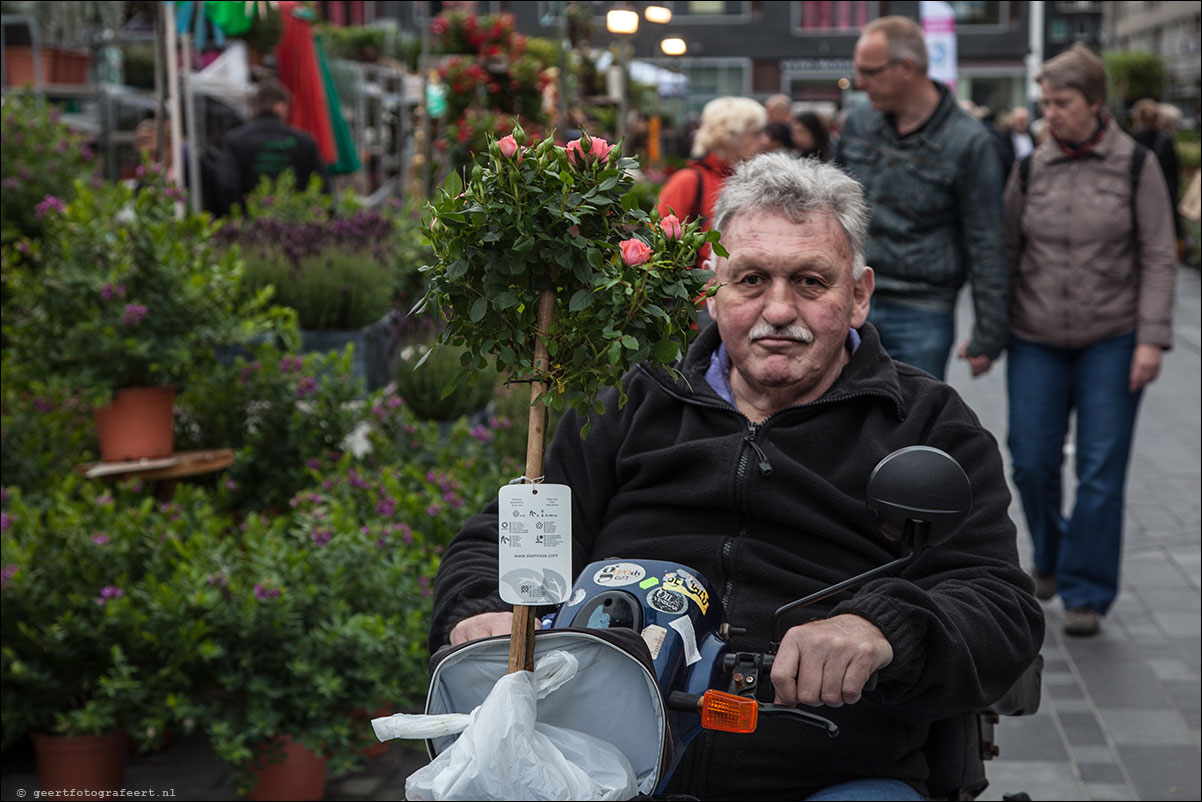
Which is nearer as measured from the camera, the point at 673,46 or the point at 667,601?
the point at 667,601

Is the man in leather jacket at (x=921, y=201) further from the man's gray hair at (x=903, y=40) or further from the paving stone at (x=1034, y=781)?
the paving stone at (x=1034, y=781)

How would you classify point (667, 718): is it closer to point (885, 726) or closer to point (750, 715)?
point (750, 715)

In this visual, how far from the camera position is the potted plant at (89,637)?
12.1ft

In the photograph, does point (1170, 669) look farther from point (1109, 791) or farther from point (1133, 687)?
point (1109, 791)

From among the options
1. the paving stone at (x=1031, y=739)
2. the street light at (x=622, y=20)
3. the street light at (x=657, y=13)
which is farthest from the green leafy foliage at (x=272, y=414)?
the street light at (x=622, y=20)

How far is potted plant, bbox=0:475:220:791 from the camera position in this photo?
3686 millimetres

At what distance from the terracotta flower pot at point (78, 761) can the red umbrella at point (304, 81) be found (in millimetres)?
8527

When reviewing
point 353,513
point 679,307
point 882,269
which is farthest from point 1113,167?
point 679,307

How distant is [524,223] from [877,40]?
3823 millimetres

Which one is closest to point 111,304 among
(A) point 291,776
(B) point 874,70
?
(A) point 291,776

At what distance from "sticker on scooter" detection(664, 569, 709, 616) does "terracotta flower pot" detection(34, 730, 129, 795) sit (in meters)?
2.40

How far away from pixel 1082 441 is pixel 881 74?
5.05 ft

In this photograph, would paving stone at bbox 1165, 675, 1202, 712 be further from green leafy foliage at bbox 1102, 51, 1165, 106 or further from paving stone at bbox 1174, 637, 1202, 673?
green leafy foliage at bbox 1102, 51, 1165, 106

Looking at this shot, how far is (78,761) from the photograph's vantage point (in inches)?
152
